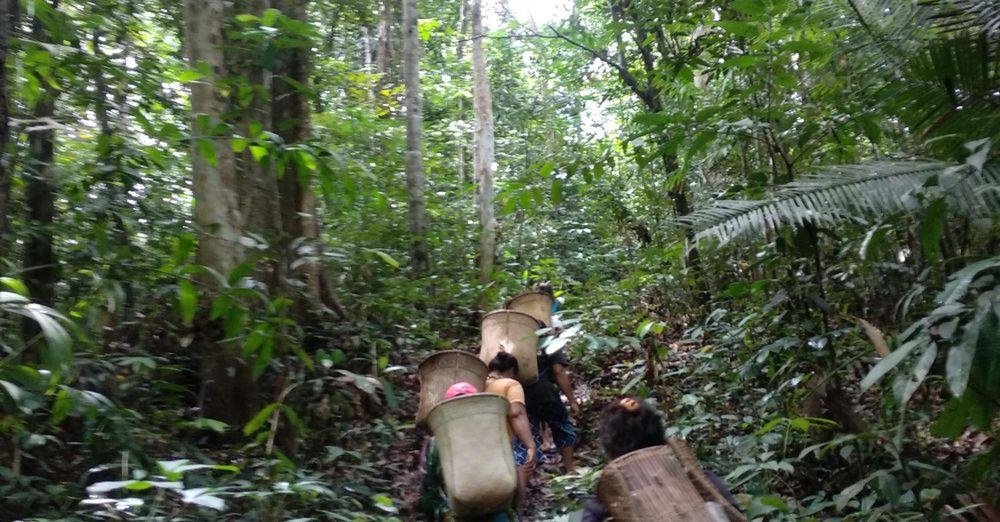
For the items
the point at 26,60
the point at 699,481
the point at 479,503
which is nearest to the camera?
the point at 699,481

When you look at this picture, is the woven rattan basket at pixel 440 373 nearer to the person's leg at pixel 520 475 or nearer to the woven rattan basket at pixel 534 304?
the person's leg at pixel 520 475

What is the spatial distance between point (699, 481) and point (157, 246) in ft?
12.1

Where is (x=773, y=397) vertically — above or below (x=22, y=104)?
below

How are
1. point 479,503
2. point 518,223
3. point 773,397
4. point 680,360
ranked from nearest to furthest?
1. point 479,503
2. point 773,397
3. point 680,360
4. point 518,223

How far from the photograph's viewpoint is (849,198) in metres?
3.23

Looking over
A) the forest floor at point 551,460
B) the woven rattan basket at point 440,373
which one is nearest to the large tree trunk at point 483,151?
the forest floor at point 551,460

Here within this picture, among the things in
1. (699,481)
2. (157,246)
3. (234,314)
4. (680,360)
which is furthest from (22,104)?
(680,360)

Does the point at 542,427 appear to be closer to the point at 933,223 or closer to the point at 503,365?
the point at 503,365

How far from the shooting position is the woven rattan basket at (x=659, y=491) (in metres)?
2.65

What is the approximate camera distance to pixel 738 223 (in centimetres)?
344

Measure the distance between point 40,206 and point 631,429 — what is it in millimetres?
3744

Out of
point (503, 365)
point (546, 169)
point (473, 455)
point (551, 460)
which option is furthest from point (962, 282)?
point (551, 460)

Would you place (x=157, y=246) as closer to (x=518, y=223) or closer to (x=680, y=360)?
(x=680, y=360)

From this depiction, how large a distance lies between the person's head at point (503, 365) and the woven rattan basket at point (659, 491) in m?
3.04
